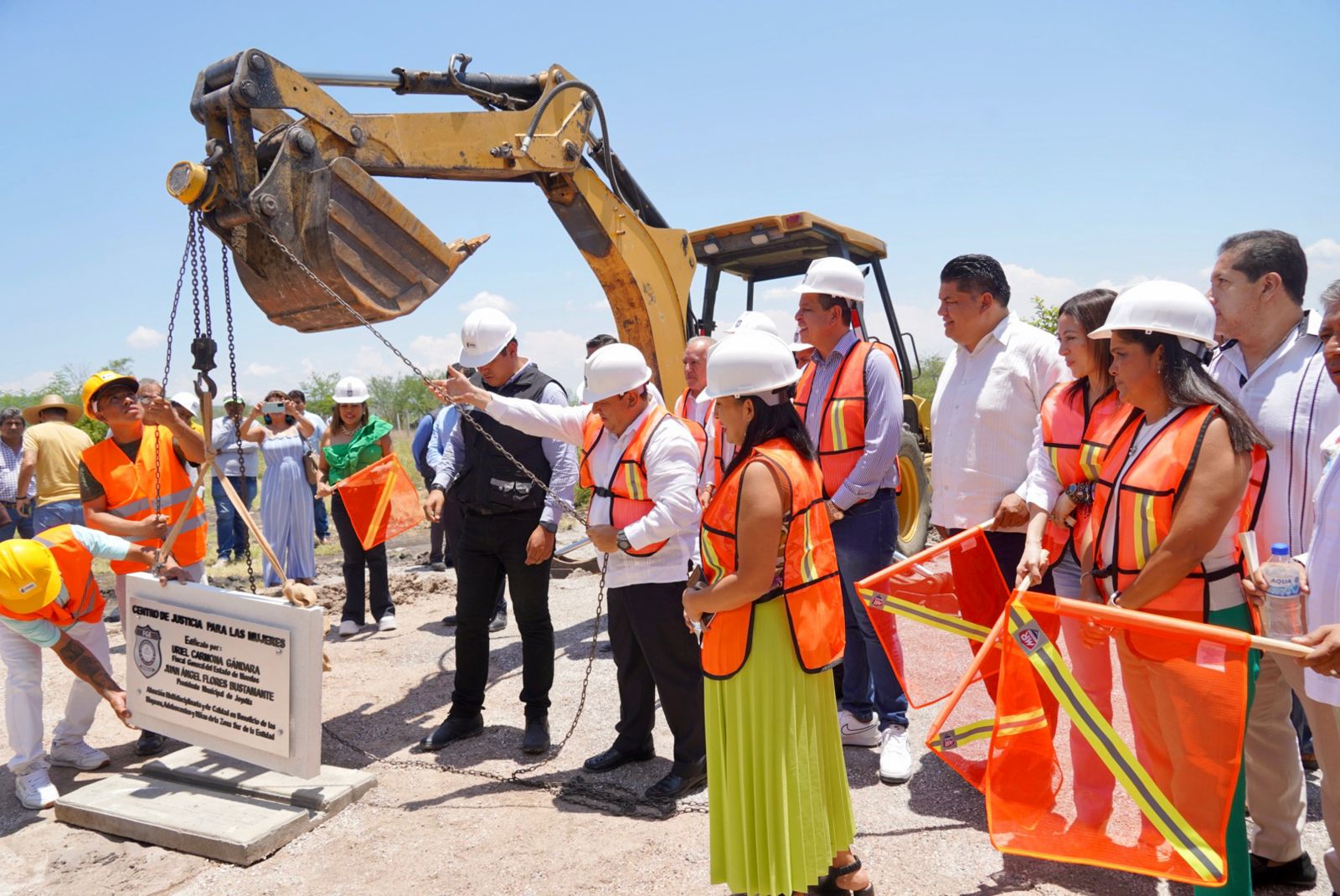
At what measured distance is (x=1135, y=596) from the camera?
276 cm

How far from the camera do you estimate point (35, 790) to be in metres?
4.46

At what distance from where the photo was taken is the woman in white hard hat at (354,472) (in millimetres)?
7582

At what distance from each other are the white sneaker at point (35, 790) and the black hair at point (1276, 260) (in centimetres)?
553

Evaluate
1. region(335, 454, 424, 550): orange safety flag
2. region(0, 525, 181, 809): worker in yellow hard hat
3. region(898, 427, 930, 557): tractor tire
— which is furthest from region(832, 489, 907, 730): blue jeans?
region(898, 427, 930, 557): tractor tire

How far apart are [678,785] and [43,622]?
3055 millimetres

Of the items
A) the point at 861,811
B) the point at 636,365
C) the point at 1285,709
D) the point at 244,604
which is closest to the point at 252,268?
the point at 244,604

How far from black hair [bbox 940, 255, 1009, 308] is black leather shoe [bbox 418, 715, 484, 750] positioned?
3.39m

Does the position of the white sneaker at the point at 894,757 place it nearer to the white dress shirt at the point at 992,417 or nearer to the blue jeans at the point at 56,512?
→ the white dress shirt at the point at 992,417

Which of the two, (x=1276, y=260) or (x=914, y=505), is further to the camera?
(x=914, y=505)

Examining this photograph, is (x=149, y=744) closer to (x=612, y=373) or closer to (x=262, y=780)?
(x=262, y=780)

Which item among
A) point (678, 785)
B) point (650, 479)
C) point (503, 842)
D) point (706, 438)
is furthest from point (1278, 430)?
point (503, 842)

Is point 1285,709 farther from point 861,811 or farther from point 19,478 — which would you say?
point 19,478

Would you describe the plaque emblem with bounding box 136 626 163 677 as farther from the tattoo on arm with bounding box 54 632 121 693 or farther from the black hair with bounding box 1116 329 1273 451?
the black hair with bounding box 1116 329 1273 451

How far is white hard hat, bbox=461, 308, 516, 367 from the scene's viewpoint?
4789mm
